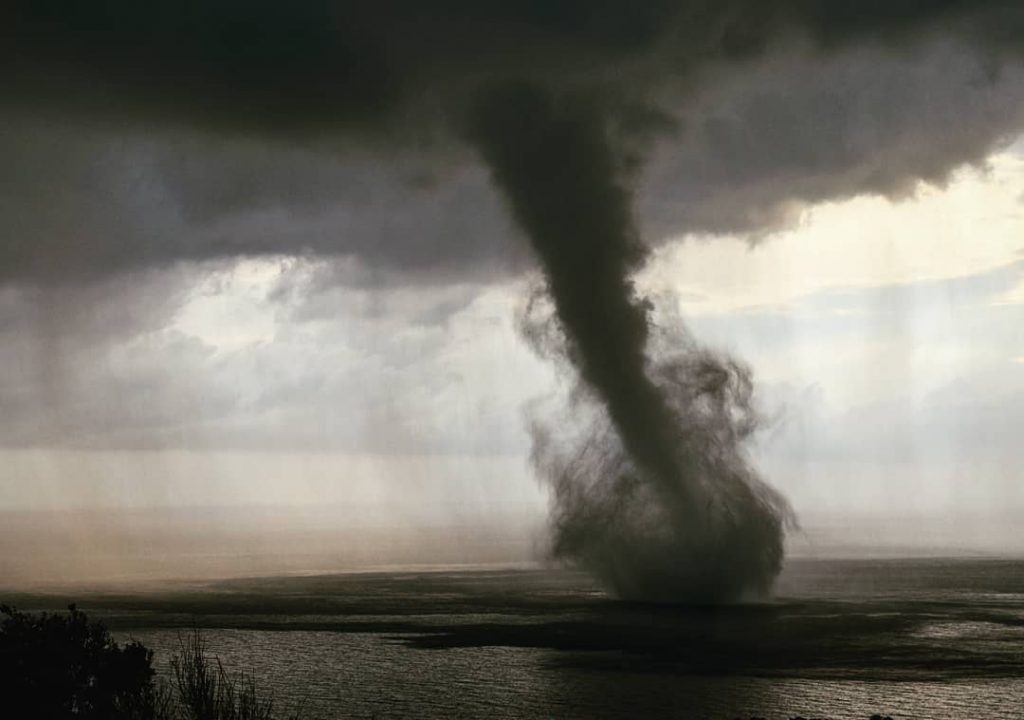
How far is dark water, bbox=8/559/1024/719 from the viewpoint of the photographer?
182 ft

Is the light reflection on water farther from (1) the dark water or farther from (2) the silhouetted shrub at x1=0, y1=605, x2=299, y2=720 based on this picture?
(2) the silhouetted shrub at x1=0, y1=605, x2=299, y2=720

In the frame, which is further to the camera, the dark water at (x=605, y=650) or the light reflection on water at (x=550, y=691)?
the dark water at (x=605, y=650)

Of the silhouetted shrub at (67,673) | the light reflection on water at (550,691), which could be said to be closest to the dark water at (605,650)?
the light reflection on water at (550,691)

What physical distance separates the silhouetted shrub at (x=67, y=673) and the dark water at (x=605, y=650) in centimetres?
1952

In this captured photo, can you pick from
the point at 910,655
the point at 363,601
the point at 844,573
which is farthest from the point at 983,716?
the point at 844,573

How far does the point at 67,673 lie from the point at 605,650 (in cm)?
4678

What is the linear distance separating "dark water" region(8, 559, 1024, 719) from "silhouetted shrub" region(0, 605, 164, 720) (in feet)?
64.0

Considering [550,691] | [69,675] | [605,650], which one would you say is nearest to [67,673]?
[69,675]

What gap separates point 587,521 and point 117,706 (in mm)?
78777

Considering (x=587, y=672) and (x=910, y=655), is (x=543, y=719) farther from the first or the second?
(x=910, y=655)

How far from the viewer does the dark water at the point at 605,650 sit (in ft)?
182

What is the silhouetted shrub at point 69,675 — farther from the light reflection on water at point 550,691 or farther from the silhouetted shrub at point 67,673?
the light reflection on water at point 550,691

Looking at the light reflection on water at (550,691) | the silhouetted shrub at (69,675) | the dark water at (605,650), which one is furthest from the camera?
the dark water at (605,650)

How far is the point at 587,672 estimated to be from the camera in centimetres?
6538
